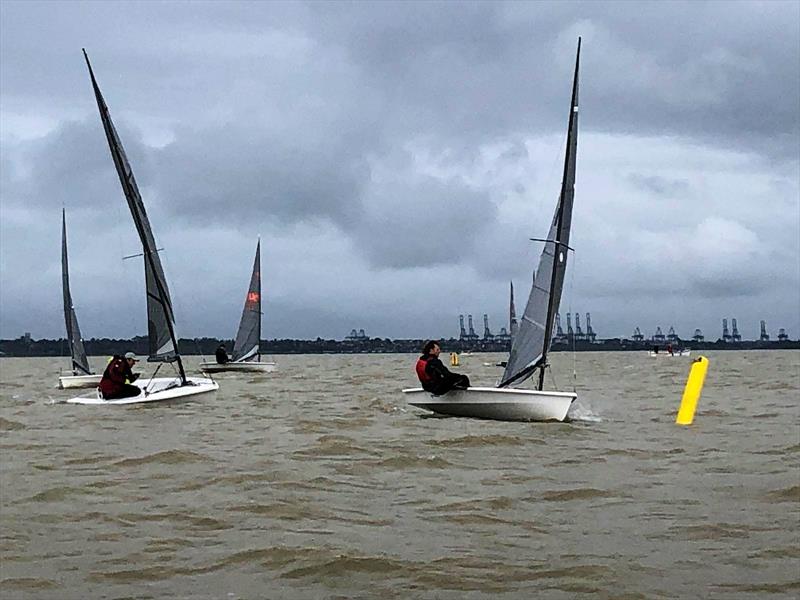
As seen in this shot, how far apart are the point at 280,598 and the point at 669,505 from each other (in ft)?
15.5

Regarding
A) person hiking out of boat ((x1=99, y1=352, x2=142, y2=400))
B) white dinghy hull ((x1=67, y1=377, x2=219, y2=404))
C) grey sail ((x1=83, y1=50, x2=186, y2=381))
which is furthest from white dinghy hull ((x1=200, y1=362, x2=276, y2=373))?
person hiking out of boat ((x1=99, y1=352, x2=142, y2=400))

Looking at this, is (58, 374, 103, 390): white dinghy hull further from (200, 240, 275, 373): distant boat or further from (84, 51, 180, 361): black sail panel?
(200, 240, 275, 373): distant boat

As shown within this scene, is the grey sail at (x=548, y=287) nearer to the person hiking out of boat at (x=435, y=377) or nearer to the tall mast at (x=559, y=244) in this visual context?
the tall mast at (x=559, y=244)

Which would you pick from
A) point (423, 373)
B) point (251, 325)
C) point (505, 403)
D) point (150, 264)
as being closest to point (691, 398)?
point (505, 403)

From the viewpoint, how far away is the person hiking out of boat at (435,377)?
20.0m

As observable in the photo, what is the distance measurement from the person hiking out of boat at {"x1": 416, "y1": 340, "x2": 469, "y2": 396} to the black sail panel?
1089 centimetres

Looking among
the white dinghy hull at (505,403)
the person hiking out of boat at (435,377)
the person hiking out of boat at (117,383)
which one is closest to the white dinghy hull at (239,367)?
the person hiking out of boat at (117,383)

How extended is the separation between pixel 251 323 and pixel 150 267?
2491 centimetres

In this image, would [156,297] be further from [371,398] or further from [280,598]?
[280,598]

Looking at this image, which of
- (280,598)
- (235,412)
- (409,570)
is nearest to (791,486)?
(409,570)

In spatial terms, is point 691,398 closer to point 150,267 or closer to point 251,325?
point 150,267

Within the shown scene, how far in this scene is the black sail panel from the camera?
93.2 feet

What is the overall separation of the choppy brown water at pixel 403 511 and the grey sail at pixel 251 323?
34.2 metres

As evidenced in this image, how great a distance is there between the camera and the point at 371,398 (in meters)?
29.9
